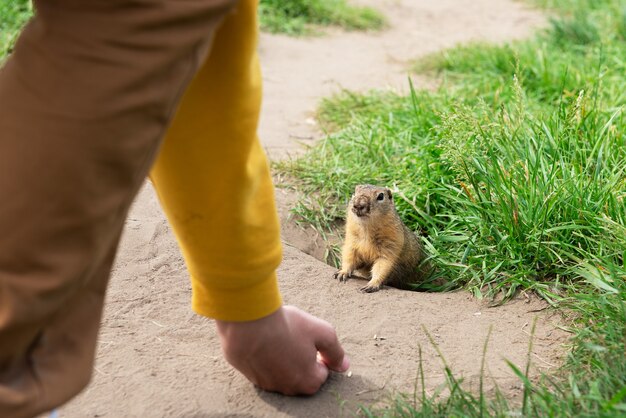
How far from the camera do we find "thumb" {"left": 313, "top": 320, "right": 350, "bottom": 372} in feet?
7.68

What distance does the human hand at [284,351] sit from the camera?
2090 millimetres

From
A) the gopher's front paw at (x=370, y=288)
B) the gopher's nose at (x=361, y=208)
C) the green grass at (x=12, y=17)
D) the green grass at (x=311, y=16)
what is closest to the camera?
the gopher's front paw at (x=370, y=288)

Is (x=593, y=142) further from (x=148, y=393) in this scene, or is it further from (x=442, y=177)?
(x=148, y=393)

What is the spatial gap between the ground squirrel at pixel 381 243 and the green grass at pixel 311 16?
3.57 m

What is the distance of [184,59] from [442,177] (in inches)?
107

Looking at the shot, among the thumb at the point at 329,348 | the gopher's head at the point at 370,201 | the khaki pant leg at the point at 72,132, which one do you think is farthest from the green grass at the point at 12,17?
the khaki pant leg at the point at 72,132

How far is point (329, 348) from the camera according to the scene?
2385 millimetres

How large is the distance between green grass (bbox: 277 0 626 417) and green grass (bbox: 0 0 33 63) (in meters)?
2.14

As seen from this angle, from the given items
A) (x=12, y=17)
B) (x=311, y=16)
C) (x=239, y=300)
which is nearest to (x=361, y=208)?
(x=239, y=300)

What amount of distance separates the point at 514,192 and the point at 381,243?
87 cm

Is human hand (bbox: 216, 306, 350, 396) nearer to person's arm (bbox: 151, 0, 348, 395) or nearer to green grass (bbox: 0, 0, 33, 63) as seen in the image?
person's arm (bbox: 151, 0, 348, 395)

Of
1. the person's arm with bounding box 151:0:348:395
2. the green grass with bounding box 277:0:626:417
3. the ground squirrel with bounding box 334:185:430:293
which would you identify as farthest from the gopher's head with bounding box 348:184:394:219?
the person's arm with bounding box 151:0:348:395

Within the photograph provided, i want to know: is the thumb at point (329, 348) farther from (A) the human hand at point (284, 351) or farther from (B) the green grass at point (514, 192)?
(B) the green grass at point (514, 192)

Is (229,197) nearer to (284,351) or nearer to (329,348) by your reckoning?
(284,351)
